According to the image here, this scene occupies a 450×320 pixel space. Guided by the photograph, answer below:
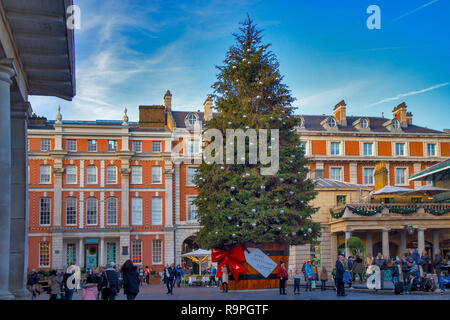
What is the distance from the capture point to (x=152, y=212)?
60.4 metres

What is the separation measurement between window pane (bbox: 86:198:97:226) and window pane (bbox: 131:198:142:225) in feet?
12.3

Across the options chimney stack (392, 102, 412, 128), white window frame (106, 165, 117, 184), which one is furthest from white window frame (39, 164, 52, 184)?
chimney stack (392, 102, 412, 128)

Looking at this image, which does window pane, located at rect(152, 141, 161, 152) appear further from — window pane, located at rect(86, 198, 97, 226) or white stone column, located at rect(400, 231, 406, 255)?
white stone column, located at rect(400, 231, 406, 255)

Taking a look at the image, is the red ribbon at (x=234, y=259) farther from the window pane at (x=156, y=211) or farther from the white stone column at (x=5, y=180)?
the window pane at (x=156, y=211)

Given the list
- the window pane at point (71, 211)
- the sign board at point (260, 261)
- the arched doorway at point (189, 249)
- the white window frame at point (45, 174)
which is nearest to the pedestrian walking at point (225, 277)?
the sign board at point (260, 261)

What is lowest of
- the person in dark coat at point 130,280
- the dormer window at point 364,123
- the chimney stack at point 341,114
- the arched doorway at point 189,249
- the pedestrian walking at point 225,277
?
the arched doorway at point 189,249

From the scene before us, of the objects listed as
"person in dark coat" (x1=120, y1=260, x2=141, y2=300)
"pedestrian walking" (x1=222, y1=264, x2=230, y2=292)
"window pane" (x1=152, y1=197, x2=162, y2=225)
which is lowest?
"pedestrian walking" (x1=222, y1=264, x2=230, y2=292)

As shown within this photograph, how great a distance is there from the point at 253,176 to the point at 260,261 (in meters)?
4.21

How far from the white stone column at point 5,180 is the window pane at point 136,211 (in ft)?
144

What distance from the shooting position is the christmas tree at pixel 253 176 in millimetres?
28531

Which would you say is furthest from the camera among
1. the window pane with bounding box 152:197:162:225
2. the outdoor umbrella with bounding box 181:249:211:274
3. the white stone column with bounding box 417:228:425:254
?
the window pane with bounding box 152:197:162:225

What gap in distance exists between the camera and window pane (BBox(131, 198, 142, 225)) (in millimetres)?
60000
